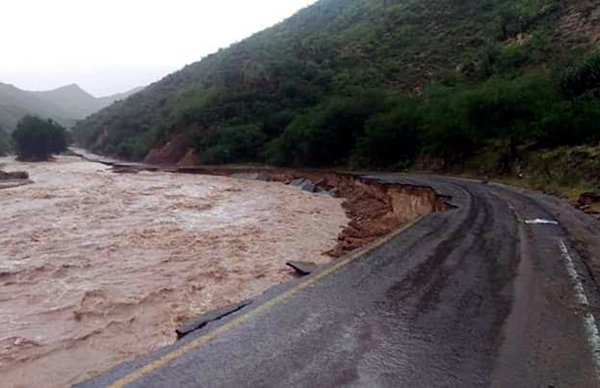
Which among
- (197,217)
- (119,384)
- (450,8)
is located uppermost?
(450,8)

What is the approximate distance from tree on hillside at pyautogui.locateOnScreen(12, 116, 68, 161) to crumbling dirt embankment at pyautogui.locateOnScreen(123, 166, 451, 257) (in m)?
61.2

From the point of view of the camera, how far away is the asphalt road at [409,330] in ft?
13.6

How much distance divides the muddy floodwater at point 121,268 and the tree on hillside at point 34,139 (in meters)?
62.4

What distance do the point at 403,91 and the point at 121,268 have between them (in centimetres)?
4308

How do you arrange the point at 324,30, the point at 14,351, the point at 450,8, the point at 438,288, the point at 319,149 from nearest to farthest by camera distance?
the point at 438,288 → the point at 14,351 → the point at 319,149 → the point at 450,8 → the point at 324,30

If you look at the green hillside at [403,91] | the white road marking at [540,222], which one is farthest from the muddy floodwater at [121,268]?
the green hillside at [403,91]

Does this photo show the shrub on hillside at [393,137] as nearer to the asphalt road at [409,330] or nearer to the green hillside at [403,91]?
the green hillside at [403,91]

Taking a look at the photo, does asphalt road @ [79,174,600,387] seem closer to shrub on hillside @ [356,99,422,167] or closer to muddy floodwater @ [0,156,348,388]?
muddy floodwater @ [0,156,348,388]

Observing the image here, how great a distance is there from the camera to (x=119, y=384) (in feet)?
13.1

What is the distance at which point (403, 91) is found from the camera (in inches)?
1980

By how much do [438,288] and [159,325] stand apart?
188 inches

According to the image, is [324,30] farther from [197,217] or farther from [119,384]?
[119,384]

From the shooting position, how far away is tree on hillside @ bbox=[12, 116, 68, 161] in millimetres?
80438

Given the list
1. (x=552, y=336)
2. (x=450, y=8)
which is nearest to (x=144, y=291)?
(x=552, y=336)
